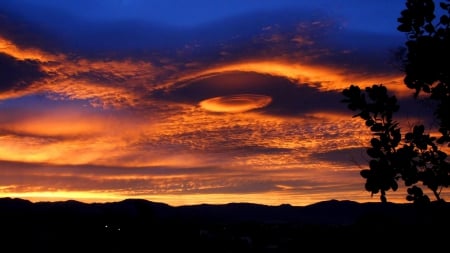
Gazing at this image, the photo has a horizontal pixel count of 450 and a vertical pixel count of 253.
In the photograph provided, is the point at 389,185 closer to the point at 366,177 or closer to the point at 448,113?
the point at 366,177

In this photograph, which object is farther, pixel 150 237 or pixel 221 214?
pixel 221 214

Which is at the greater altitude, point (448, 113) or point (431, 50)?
point (431, 50)

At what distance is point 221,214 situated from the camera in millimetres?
155250

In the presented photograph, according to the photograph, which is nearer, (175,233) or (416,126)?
(416,126)

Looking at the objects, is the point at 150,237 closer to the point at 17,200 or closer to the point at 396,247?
the point at 396,247

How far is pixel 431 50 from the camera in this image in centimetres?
766

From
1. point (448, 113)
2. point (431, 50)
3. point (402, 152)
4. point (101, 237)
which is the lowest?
point (101, 237)

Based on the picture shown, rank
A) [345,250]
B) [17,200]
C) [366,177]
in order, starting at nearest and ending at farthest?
[366,177]
[345,250]
[17,200]

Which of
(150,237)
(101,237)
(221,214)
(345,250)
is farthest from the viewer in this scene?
(221,214)

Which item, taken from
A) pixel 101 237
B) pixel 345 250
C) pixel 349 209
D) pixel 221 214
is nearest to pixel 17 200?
pixel 221 214

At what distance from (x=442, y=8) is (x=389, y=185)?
3.04 metres

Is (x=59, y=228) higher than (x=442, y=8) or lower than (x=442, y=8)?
lower

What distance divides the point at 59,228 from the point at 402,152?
73.2 ft

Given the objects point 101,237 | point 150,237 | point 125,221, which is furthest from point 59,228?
point 150,237
